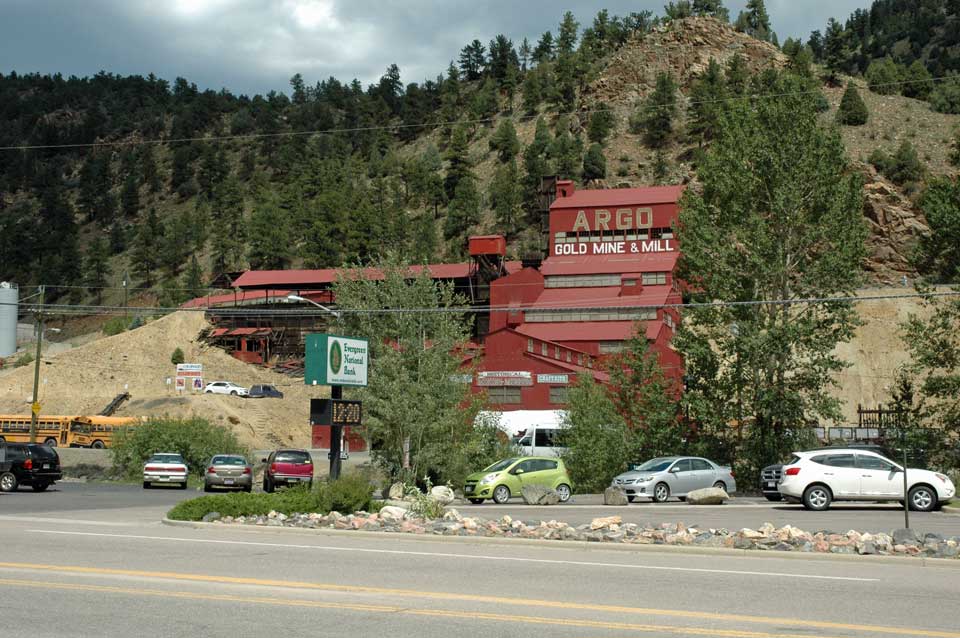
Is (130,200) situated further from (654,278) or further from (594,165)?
(654,278)

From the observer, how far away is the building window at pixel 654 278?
7769cm

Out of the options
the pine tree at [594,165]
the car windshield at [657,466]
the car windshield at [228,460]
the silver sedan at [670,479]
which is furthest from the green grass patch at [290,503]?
the pine tree at [594,165]

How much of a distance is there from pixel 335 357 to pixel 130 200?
175 metres

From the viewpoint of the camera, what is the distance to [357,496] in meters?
22.1

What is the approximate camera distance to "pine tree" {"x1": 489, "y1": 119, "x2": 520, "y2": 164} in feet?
511

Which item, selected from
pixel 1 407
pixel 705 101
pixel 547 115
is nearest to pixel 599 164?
pixel 705 101

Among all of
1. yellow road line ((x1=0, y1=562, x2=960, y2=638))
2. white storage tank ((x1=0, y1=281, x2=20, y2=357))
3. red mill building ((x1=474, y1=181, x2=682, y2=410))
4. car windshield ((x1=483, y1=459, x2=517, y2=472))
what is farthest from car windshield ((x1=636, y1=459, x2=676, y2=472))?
white storage tank ((x1=0, y1=281, x2=20, y2=357))

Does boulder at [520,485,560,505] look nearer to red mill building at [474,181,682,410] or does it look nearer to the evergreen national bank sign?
the evergreen national bank sign

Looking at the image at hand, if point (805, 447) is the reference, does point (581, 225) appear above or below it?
above

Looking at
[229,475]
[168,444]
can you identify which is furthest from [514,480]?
[168,444]

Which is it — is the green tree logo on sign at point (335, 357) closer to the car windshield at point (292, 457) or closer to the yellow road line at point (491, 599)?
the car windshield at point (292, 457)

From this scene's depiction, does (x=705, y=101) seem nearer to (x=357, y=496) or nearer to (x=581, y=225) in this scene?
(x=581, y=225)

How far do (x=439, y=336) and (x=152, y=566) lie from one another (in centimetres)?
2510

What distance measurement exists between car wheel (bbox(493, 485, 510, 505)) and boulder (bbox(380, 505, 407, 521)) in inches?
456
